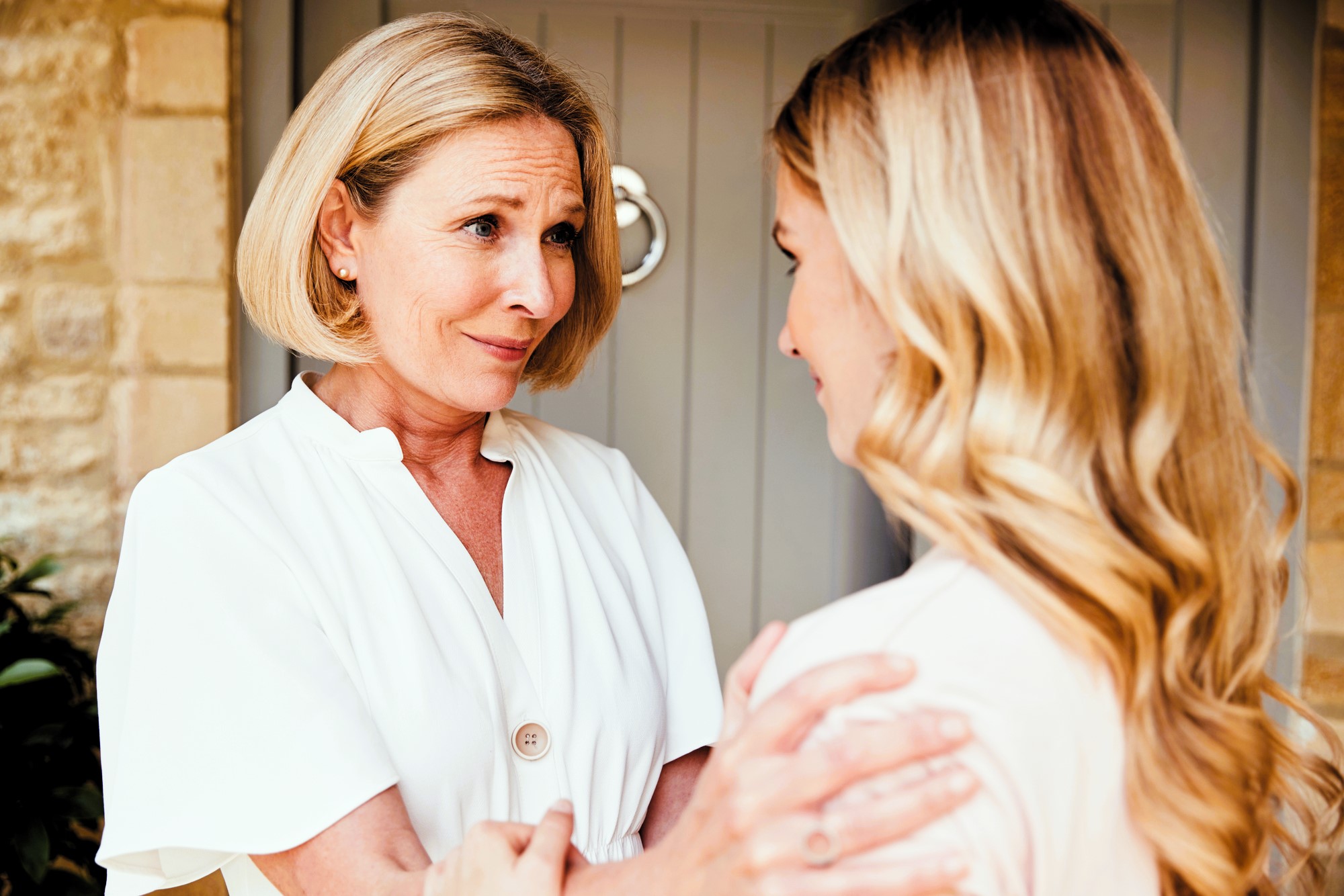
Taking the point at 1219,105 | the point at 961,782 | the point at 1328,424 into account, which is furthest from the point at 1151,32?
the point at 961,782

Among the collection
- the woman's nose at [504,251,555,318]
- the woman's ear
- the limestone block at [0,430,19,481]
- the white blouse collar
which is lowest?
the limestone block at [0,430,19,481]

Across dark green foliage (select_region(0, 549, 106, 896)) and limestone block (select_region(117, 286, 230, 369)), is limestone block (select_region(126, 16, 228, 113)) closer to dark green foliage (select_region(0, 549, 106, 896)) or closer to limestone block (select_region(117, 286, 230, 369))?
limestone block (select_region(117, 286, 230, 369))

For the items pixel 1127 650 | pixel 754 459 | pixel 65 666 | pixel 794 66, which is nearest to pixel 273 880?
pixel 1127 650

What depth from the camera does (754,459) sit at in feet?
8.82

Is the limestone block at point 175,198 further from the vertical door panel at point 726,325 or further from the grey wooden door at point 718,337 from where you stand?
the vertical door panel at point 726,325

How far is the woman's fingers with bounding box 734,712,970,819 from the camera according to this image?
0.73m

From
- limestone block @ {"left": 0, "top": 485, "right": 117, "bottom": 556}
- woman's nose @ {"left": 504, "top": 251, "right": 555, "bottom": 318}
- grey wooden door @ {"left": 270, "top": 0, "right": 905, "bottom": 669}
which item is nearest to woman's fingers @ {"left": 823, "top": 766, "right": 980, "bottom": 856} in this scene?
woman's nose @ {"left": 504, "top": 251, "right": 555, "bottom": 318}

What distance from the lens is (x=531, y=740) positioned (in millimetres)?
1383

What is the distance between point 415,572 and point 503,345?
0.35 m

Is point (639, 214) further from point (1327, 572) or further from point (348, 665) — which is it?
point (1327, 572)

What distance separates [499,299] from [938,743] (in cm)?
98

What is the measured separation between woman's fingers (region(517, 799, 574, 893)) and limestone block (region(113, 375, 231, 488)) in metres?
1.50

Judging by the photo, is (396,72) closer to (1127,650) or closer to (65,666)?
(1127,650)

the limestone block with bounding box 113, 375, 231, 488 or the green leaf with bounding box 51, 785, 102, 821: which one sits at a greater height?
the limestone block with bounding box 113, 375, 231, 488
